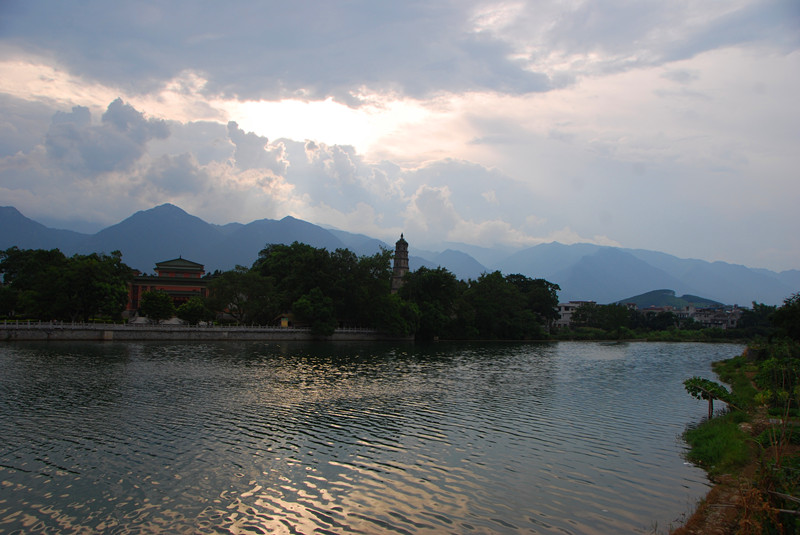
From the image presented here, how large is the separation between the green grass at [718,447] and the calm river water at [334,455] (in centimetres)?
59

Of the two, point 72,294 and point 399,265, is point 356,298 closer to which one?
point 399,265

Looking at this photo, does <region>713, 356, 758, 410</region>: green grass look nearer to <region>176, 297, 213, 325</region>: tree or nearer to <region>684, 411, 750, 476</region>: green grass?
<region>684, 411, 750, 476</region>: green grass

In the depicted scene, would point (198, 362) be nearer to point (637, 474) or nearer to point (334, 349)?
point (334, 349)

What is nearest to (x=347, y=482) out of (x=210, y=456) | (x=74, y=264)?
(x=210, y=456)

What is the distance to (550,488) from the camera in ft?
44.7

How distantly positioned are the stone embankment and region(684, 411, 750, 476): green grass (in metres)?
54.2

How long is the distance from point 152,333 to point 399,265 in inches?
1570

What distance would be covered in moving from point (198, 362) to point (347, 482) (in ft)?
98.2

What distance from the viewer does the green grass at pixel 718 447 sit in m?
15.2

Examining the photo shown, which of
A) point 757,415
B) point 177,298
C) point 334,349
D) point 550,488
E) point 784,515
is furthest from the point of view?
point 177,298

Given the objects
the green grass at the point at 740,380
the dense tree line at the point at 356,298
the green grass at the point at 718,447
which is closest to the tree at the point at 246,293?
the dense tree line at the point at 356,298

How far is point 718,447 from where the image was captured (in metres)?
16.2

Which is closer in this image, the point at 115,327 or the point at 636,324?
the point at 115,327

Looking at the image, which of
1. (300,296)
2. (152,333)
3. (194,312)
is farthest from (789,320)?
(194,312)
